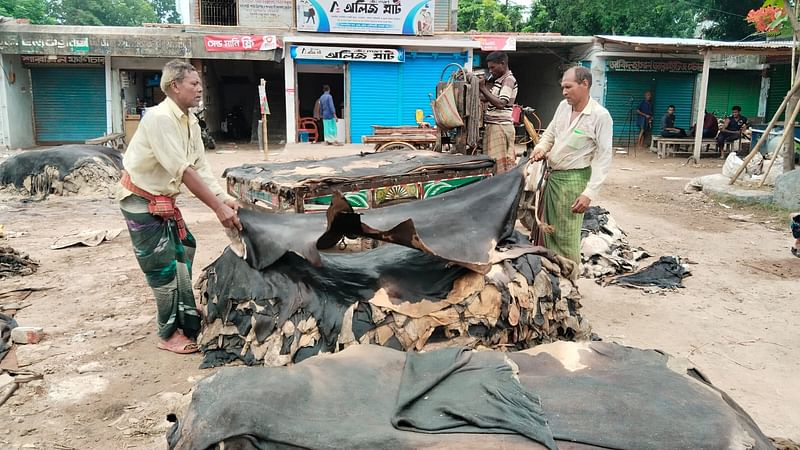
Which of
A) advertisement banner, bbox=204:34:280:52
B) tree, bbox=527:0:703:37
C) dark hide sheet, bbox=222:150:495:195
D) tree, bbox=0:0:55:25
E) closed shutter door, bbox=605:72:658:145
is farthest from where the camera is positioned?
tree, bbox=0:0:55:25

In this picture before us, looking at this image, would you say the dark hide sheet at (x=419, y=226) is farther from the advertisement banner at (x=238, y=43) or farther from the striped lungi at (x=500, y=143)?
the advertisement banner at (x=238, y=43)

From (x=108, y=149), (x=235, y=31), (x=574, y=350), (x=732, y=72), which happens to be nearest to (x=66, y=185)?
(x=108, y=149)

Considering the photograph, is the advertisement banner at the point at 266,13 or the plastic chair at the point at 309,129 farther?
the advertisement banner at the point at 266,13

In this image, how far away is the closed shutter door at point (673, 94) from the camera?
19391mm

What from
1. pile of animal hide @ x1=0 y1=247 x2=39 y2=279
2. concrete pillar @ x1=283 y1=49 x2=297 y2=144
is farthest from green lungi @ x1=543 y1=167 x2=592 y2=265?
concrete pillar @ x1=283 y1=49 x2=297 y2=144

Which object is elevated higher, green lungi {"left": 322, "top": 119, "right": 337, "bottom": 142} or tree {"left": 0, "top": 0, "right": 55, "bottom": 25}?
tree {"left": 0, "top": 0, "right": 55, "bottom": 25}

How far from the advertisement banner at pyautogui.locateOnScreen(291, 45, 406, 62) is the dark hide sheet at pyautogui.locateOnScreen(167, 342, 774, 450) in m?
15.0

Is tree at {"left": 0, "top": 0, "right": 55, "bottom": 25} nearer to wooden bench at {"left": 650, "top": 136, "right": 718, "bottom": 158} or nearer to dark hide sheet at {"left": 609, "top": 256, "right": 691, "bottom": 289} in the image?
wooden bench at {"left": 650, "top": 136, "right": 718, "bottom": 158}

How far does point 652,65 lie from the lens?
18734mm

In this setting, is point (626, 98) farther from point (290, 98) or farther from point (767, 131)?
point (290, 98)

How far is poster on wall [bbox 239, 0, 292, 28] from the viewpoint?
1770 cm

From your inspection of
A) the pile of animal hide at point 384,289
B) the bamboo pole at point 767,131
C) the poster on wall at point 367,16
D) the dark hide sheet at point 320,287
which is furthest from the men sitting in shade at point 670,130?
the dark hide sheet at point 320,287

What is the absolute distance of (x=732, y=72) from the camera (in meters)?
19.5

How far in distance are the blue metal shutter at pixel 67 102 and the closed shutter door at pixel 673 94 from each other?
17.2 m
